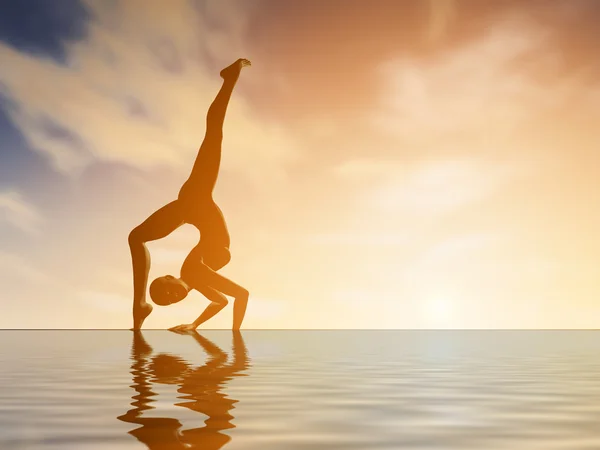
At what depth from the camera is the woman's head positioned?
28.1 meters

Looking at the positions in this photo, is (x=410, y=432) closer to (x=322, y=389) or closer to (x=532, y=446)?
(x=532, y=446)

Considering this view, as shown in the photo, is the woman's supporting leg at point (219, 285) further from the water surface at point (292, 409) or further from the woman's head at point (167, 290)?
the water surface at point (292, 409)

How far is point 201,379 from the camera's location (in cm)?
1174

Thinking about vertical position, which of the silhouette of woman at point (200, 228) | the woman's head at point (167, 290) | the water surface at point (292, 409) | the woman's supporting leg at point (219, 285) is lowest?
the water surface at point (292, 409)

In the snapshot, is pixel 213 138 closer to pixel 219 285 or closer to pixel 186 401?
pixel 219 285

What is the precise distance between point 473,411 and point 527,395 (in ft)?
7.53

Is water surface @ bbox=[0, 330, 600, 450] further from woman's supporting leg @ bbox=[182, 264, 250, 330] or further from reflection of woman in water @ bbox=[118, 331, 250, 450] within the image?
woman's supporting leg @ bbox=[182, 264, 250, 330]

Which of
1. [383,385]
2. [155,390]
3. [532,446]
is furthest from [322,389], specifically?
[532,446]

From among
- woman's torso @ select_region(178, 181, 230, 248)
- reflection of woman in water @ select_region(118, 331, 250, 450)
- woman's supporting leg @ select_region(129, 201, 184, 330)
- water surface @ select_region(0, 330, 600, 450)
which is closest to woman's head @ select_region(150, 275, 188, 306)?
woman's supporting leg @ select_region(129, 201, 184, 330)

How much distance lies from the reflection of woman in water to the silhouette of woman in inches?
501

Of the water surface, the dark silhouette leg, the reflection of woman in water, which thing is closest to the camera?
the reflection of woman in water

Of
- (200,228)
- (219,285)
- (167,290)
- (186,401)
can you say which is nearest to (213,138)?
(200,228)

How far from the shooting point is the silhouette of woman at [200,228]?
28953mm

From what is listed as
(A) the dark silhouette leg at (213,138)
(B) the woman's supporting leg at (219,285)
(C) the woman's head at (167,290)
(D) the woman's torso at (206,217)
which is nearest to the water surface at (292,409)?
(C) the woman's head at (167,290)
